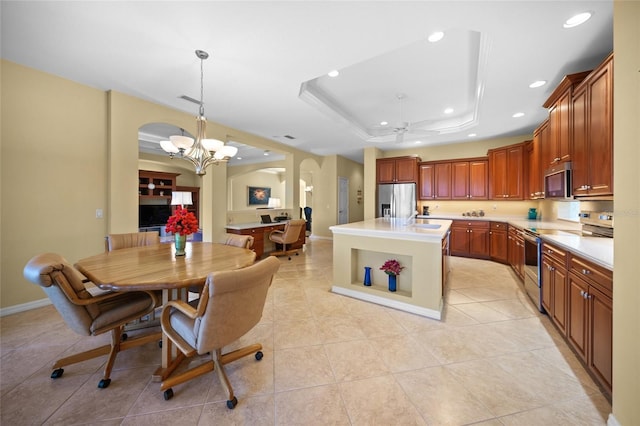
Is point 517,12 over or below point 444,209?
over

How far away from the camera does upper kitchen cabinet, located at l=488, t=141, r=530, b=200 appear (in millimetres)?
4727

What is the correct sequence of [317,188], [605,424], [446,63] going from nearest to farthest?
[605,424] < [446,63] < [317,188]

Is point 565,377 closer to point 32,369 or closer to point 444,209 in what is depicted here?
point 32,369

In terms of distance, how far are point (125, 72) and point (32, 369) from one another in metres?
2.93

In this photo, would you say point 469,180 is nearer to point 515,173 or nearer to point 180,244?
point 515,173

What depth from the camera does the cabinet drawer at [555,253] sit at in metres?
2.04

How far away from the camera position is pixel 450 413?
1.41 m

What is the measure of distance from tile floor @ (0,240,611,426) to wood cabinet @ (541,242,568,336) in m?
0.19

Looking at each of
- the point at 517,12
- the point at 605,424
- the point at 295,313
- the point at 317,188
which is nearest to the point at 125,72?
the point at 295,313

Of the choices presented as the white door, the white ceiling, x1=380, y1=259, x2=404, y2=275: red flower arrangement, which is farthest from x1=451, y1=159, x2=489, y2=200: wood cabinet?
x1=380, y1=259, x2=404, y2=275: red flower arrangement

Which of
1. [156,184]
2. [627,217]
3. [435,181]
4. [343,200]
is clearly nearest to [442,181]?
[435,181]

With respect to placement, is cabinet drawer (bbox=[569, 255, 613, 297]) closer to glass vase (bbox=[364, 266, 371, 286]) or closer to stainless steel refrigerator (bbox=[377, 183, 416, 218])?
glass vase (bbox=[364, 266, 371, 286])

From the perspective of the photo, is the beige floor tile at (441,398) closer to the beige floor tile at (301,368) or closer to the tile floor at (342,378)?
the tile floor at (342,378)

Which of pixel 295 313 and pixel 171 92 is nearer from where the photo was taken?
pixel 295 313
